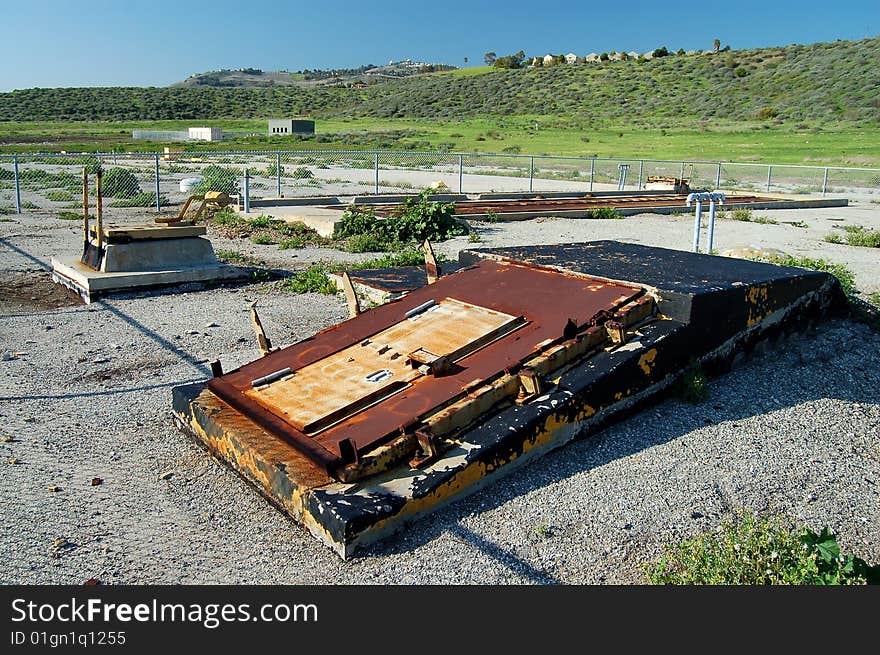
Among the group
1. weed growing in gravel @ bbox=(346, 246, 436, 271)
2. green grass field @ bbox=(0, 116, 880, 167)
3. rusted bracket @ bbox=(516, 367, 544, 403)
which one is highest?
green grass field @ bbox=(0, 116, 880, 167)

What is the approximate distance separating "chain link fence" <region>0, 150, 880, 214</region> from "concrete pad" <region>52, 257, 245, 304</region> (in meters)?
7.91

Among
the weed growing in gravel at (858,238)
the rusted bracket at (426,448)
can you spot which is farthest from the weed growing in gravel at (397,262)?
the weed growing in gravel at (858,238)

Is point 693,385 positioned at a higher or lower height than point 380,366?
lower

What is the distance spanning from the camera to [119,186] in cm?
2422

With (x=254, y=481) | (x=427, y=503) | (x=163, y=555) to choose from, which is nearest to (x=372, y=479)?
(x=427, y=503)

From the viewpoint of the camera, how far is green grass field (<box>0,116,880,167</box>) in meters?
41.3

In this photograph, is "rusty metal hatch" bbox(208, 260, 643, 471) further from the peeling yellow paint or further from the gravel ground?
the gravel ground

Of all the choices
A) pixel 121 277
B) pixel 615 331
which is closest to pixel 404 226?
pixel 121 277

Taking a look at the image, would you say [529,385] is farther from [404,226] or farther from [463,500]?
[404,226]

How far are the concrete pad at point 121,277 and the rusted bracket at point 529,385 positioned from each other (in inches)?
255

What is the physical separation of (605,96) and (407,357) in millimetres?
75269

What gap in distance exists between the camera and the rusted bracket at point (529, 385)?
186 inches

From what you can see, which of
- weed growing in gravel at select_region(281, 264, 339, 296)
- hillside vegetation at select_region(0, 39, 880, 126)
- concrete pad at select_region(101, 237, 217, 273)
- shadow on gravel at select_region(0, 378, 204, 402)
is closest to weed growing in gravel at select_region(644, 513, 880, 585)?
shadow on gravel at select_region(0, 378, 204, 402)

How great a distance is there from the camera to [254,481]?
4.51 metres
